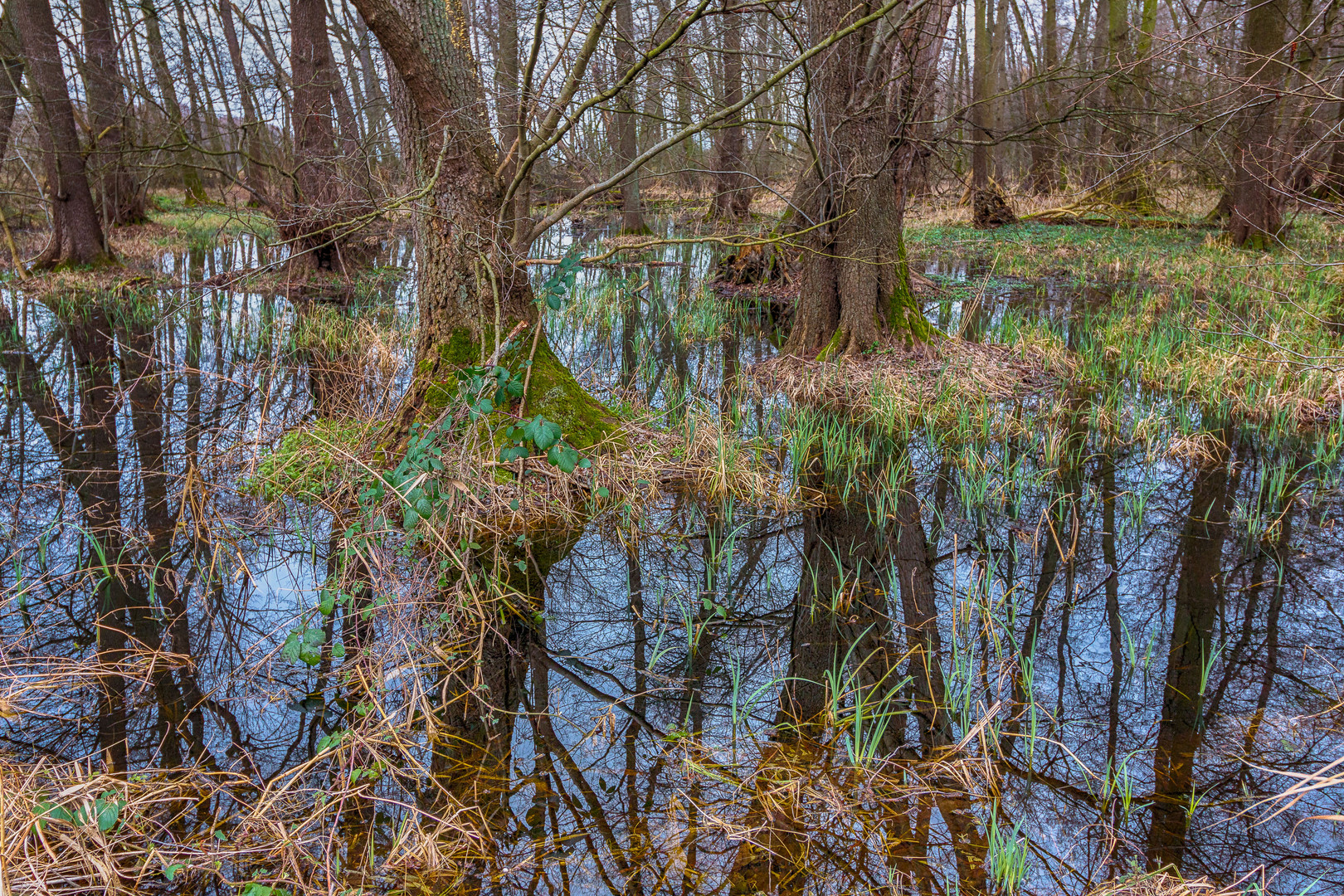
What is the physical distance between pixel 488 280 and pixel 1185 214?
15589 mm

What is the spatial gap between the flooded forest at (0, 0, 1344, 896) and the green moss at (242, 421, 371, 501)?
0.05 metres

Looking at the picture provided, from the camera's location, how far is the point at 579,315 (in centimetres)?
875

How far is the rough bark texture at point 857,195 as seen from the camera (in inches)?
236

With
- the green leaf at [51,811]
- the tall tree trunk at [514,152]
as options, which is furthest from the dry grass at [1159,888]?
the tall tree trunk at [514,152]

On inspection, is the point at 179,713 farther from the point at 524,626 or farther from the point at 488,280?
the point at 488,280

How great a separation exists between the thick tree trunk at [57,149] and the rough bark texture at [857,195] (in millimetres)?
9057

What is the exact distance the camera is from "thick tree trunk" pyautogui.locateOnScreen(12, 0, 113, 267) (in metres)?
9.82

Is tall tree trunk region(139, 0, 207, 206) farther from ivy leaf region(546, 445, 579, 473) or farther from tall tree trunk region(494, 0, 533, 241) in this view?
ivy leaf region(546, 445, 579, 473)

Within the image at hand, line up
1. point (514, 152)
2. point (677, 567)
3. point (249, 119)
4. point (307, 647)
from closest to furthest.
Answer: point (307, 647)
point (677, 567)
point (514, 152)
point (249, 119)

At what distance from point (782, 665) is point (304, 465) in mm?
3012

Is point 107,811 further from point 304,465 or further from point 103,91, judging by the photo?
point 103,91

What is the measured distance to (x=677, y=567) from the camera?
3844 millimetres

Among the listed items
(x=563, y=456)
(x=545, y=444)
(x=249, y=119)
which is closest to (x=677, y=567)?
(x=563, y=456)

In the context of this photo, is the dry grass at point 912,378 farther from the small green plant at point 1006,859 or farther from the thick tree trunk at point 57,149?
the thick tree trunk at point 57,149
